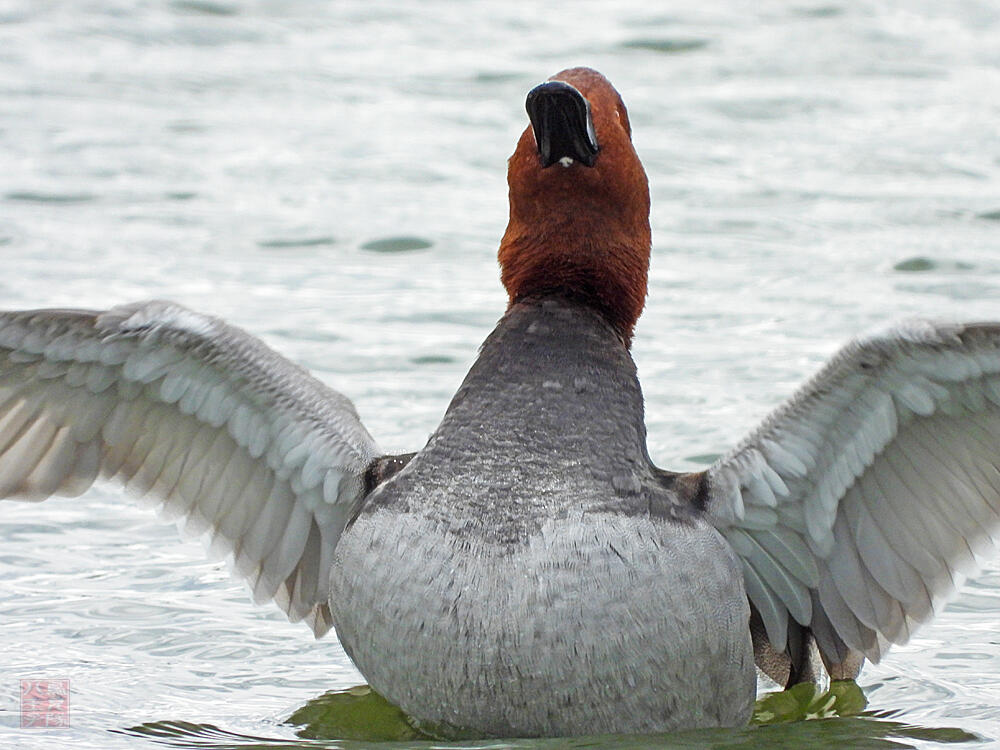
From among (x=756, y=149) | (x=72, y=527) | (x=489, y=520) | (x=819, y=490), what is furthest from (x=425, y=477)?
(x=756, y=149)

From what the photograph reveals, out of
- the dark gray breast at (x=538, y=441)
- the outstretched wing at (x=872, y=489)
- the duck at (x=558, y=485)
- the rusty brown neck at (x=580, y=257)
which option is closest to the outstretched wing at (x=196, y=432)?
the duck at (x=558, y=485)

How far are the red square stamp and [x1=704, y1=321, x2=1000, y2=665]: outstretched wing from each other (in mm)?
2541

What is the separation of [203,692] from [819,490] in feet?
8.34

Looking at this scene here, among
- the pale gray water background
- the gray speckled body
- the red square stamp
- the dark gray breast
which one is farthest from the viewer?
the pale gray water background

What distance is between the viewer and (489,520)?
590 centimetres

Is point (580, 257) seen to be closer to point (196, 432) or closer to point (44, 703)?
point (196, 432)

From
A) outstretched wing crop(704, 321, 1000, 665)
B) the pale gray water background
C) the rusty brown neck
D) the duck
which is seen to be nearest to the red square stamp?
the pale gray water background

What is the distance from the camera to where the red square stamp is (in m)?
6.57

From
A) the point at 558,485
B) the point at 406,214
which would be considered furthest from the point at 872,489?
the point at 406,214

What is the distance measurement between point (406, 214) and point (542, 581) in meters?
7.87

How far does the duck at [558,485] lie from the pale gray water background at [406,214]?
0.74 metres

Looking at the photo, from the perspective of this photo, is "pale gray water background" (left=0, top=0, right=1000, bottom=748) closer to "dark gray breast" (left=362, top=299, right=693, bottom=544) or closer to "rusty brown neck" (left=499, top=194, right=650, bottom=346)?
"dark gray breast" (left=362, top=299, right=693, bottom=544)

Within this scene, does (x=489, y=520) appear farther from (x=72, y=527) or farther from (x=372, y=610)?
(x=72, y=527)

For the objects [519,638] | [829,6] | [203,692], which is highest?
[829,6]
